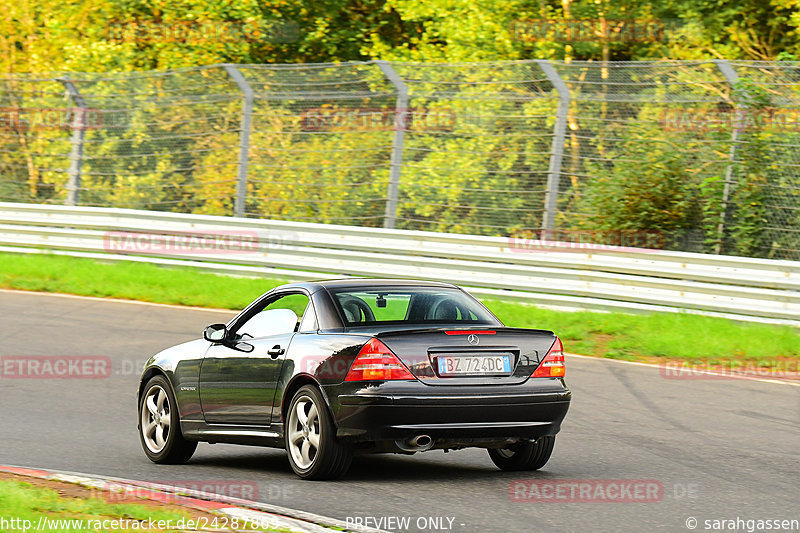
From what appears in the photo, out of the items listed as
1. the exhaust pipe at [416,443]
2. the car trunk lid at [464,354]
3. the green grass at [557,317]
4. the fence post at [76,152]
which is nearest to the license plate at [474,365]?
the car trunk lid at [464,354]

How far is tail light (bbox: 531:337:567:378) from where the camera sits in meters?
8.08

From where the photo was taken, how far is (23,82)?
23.3 meters

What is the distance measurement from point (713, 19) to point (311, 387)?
2077cm

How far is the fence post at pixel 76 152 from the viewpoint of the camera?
22016 mm


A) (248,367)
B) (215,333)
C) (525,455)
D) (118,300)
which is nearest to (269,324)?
(248,367)

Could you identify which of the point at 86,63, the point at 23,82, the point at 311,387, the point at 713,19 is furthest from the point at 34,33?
the point at 311,387

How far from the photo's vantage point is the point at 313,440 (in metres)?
7.97

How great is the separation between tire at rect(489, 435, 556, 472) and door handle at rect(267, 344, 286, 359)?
1.64 metres

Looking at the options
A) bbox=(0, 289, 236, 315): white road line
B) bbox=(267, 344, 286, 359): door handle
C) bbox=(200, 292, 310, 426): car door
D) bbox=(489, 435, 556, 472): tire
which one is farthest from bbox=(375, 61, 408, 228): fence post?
bbox=(267, 344, 286, 359): door handle

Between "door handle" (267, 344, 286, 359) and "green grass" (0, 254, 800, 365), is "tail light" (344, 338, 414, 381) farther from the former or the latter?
"green grass" (0, 254, 800, 365)

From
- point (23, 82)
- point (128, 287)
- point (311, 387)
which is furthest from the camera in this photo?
point (23, 82)

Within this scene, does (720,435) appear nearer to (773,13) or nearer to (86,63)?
(773,13)

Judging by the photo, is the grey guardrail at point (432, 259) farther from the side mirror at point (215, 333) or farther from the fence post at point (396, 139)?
the side mirror at point (215, 333)

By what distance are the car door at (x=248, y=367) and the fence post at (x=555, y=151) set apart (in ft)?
30.4
